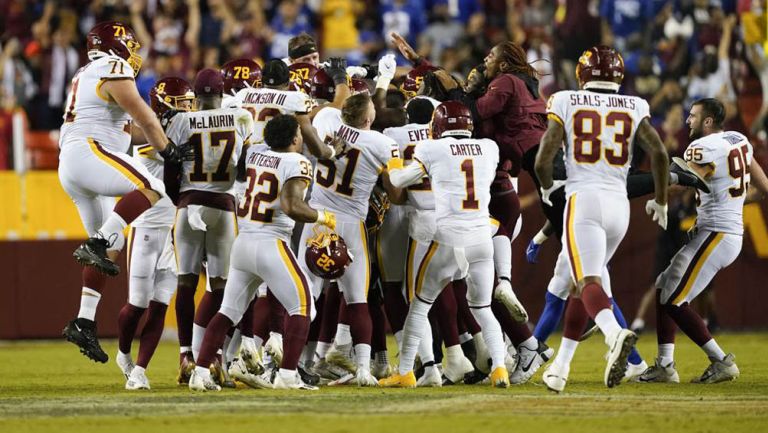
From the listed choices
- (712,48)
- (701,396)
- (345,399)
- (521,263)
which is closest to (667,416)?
(701,396)

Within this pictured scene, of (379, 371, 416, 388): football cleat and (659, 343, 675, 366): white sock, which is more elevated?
(659, 343, 675, 366): white sock

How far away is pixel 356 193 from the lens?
10.7 meters

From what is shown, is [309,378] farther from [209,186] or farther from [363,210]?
[209,186]

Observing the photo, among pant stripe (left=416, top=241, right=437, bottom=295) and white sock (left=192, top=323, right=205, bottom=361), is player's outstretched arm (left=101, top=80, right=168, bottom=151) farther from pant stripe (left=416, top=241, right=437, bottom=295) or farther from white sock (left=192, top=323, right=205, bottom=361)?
pant stripe (left=416, top=241, right=437, bottom=295)

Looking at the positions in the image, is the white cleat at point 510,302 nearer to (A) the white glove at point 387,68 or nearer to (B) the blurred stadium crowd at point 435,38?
(A) the white glove at point 387,68

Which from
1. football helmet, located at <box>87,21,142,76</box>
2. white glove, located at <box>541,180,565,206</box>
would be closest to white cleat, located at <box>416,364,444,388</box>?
white glove, located at <box>541,180,565,206</box>

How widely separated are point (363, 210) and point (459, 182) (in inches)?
35.4

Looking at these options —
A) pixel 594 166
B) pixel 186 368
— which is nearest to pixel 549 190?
pixel 594 166

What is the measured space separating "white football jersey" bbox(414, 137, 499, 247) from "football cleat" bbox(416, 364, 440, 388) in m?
1.10

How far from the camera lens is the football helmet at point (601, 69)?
9781 mm

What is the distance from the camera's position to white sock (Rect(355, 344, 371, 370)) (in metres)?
10.6

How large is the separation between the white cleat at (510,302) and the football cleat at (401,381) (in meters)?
0.95

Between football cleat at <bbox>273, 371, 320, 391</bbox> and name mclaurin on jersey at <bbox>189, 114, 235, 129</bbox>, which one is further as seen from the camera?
name mclaurin on jersey at <bbox>189, 114, 235, 129</bbox>

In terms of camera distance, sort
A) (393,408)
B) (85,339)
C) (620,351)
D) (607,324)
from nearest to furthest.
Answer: (393,408) < (620,351) < (607,324) < (85,339)
